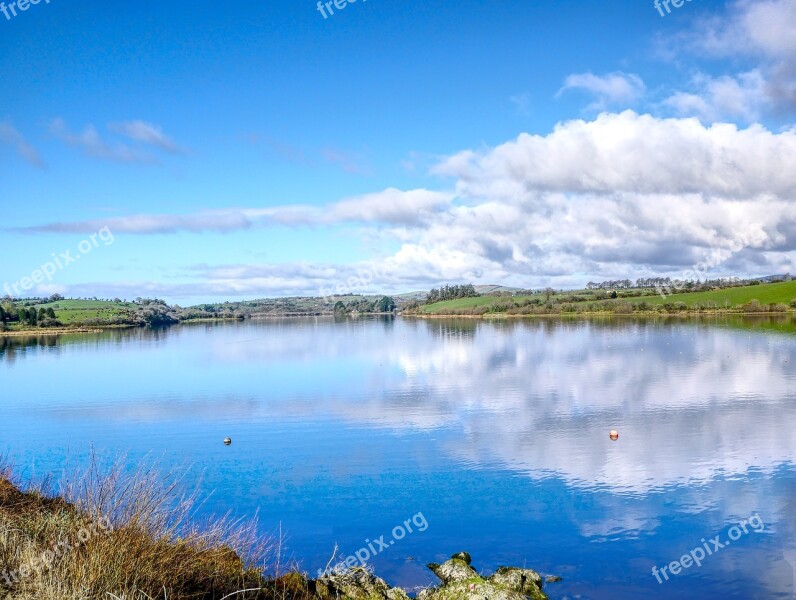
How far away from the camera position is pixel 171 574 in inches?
302

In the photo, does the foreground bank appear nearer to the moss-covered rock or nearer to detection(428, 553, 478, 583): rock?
the moss-covered rock

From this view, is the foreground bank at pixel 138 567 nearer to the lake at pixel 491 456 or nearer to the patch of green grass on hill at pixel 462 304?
the lake at pixel 491 456

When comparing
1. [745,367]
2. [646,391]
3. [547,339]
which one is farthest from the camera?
[547,339]

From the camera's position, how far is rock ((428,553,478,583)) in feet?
38.7

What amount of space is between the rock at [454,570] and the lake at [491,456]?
26 centimetres

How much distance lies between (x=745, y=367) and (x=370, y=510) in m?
35.1

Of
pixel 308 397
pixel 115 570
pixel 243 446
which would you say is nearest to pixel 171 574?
pixel 115 570

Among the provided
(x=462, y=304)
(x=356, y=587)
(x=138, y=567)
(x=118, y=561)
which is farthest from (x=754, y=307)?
(x=118, y=561)

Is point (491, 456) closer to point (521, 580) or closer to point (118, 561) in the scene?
point (521, 580)

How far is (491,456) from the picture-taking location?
21.0 metres

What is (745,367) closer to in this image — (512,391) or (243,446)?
(512,391)

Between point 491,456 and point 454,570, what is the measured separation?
918cm

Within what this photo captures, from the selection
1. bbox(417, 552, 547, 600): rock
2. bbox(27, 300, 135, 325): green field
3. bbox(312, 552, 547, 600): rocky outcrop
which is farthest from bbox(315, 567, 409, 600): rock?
bbox(27, 300, 135, 325): green field

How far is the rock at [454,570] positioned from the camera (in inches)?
465
